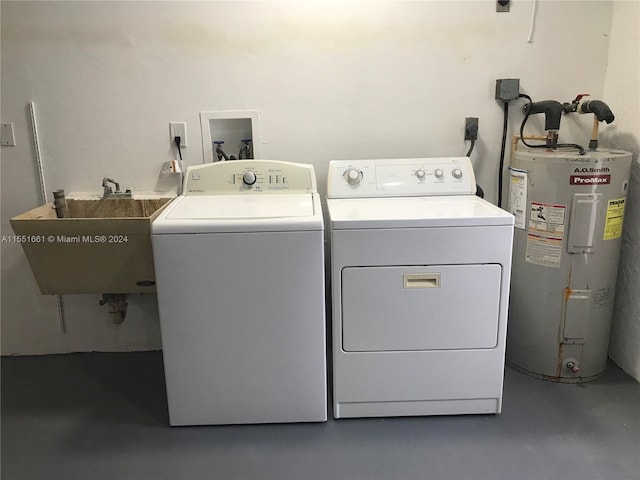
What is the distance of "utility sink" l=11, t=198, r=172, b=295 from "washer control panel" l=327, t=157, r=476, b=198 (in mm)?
801

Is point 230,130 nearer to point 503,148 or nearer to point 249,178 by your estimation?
point 249,178

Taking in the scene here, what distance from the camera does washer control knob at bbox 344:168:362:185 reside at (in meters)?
2.14

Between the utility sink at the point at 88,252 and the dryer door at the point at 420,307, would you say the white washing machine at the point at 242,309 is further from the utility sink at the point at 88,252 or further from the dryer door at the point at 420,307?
the utility sink at the point at 88,252

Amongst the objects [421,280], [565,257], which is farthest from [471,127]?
[421,280]

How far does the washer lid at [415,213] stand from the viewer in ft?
5.68

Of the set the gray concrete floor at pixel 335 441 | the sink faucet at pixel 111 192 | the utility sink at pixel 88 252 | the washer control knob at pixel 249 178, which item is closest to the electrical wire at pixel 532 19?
the washer control knob at pixel 249 178

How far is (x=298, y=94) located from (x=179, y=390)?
141 centimetres

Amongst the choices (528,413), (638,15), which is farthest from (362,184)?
(638,15)

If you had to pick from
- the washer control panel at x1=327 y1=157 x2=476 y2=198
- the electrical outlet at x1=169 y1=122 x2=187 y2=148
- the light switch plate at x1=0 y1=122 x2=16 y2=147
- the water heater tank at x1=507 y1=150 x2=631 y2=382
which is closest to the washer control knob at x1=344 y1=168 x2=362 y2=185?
the washer control panel at x1=327 y1=157 x2=476 y2=198

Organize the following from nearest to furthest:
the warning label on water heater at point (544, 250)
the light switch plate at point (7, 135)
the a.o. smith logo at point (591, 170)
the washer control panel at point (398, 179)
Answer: the a.o. smith logo at point (591, 170)
the warning label on water heater at point (544, 250)
the washer control panel at point (398, 179)
the light switch plate at point (7, 135)

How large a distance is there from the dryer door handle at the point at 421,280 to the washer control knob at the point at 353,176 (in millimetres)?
554

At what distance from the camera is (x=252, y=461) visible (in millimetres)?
1735

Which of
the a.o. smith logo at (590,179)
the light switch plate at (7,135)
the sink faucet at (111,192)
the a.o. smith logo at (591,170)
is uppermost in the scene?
the light switch plate at (7,135)

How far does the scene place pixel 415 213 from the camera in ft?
5.96
